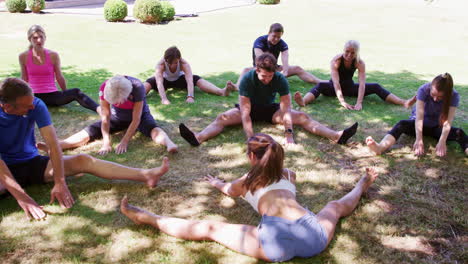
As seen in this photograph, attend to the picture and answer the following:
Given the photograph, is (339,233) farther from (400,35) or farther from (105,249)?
(400,35)

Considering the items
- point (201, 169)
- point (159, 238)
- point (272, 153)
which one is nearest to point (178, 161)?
point (201, 169)

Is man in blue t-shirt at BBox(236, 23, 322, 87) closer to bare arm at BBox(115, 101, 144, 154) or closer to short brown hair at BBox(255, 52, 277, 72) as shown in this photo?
short brown hair at BBox(255, 52, 277, 72)

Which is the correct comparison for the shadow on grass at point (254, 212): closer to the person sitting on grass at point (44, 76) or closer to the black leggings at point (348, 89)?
the person sitting on grass at point (44, 76)

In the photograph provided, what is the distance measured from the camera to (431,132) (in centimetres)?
474

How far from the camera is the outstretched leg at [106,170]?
3664mm

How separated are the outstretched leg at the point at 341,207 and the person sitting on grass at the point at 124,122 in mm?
2144

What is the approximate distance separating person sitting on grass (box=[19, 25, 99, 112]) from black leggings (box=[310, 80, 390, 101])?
3.84 m

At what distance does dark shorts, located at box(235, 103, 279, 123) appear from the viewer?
523cm

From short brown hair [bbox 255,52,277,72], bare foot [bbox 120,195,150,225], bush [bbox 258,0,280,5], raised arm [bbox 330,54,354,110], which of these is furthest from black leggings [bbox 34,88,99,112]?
bush [bbox 258,0,280,5]

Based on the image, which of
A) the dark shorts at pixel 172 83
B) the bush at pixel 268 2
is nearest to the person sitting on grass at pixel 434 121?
the dark shorts at pixel 172 83

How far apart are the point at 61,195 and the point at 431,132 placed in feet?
14.7

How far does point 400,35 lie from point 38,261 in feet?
53.6

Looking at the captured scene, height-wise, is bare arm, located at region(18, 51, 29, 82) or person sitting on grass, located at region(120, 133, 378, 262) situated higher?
bare arm, located at region(18, 51, 29, 82)

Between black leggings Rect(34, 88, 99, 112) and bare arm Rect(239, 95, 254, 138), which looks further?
black leggings Rect(34, 88, 99, 112)
